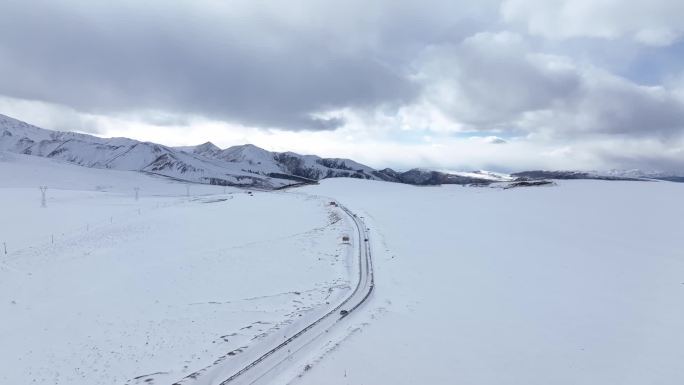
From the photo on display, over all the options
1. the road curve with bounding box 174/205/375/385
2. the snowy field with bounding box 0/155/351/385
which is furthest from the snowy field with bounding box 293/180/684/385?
the snowy field with bounding box 0/155/351/385

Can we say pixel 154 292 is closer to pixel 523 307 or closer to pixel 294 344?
pixel 294 344

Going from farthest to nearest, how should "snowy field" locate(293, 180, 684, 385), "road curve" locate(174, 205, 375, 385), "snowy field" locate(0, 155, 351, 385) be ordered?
"snowy field" locate(0, 155, 351, 385), "snowy field" locate(293, 180, 684, 385), "road curve" locate(174, 205, 375, 385)

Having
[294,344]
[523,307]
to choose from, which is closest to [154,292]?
[294,344]

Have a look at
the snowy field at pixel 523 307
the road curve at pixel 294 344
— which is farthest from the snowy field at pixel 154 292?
the snowy field at pixel 523 307

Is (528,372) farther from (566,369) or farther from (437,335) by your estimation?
(437,335)

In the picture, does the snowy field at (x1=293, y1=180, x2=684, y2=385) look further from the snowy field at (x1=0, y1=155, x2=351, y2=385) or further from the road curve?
the snowy field at (x1=0, y1=155, x2=351, y2=385)

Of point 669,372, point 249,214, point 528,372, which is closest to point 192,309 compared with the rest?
point 528,372

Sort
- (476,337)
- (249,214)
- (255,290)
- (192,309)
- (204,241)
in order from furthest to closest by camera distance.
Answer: (249,214)
(204,241)
(255,290)
(192,309)
(476,337)

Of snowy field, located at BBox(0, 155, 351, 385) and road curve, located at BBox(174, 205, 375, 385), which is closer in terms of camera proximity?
road curve, located at BBox(174, 205, 375, 385)
